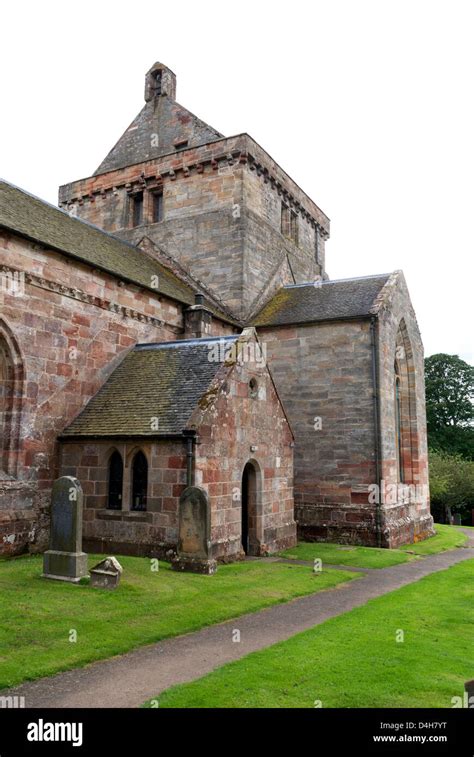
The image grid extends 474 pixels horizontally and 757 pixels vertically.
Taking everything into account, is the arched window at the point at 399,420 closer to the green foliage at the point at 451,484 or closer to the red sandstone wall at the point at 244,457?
the red sandstone wall at the point at 244,457

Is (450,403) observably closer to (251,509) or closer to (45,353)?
(251,509)

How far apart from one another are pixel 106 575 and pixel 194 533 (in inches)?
99.6

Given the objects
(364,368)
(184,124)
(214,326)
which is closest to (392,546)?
(364,368)

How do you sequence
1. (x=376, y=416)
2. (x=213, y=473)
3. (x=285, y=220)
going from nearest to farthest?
1. (x=213, y=473)
2. (x=376, y=416)
3. (x=285, y=220)

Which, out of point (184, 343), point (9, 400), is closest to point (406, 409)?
point (184, 343)

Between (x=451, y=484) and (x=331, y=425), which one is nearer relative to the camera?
(x=331, y=425)

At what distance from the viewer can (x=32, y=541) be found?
46.0 feet

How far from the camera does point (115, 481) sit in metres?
14.4

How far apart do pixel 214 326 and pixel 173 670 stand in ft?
52.0

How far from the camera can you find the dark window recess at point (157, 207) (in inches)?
1049

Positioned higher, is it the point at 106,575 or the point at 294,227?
the point at 294,227

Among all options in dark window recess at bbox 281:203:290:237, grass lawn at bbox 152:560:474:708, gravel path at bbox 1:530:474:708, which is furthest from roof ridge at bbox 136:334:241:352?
dark window recess at bbox 281:203:290:237

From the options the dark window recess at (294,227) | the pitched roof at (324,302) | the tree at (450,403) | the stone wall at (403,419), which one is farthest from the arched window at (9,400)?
the tree at (450,403)
